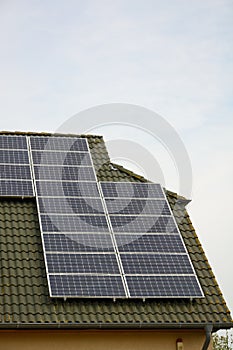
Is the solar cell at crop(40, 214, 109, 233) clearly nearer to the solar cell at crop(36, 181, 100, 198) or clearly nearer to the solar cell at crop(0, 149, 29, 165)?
the solar cell at crop(36, 181, 100, 198)

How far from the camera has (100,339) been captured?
619 inches

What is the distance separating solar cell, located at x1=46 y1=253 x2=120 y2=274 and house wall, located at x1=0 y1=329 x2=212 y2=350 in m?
1.36

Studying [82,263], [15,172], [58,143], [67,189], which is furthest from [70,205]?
[58,143]

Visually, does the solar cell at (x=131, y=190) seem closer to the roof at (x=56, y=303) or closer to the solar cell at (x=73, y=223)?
the solar cell at (x=73, y=223)

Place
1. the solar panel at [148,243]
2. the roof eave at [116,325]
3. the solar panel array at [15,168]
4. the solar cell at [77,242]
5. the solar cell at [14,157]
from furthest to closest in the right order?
1. the solar cell at [14,157]
2. the solar panel array at [15,168]
3. the solar cell at [77,242]
4. the solar panel at [148,243]
5. the roof eave at [116,325]

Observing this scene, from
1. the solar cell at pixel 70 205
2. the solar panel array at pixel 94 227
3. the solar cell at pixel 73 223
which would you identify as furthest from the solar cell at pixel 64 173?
the solar cell at pixel 73 223

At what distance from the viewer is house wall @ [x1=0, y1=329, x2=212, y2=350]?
15.2 metres

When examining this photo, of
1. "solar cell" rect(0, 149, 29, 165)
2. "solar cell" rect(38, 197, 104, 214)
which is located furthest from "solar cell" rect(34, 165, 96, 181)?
"solar cell" rect(38, 197, 104, 214)

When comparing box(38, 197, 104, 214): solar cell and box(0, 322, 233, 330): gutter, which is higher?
box(38, 197, 104, 214): solar cell

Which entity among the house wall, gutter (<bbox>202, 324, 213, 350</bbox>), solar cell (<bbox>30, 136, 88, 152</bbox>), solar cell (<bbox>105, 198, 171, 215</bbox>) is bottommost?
gutter (<bbox>202, 324, 213, 350</bbox>)

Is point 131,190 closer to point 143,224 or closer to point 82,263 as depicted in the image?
point 143,224

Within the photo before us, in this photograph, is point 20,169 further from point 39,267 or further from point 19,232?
point 39,267

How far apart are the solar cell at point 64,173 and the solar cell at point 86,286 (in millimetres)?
3914

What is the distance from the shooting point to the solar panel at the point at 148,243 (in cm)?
1650
